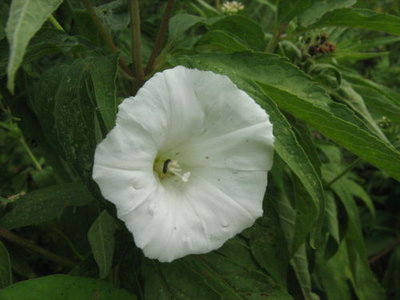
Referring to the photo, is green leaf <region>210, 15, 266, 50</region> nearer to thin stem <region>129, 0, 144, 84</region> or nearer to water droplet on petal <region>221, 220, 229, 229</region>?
thin stem <region>129, 0, 144, 84</region>

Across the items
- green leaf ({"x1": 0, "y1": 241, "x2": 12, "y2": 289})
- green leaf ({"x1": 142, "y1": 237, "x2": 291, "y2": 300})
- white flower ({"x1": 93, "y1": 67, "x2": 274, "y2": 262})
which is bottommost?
green leaf ({"x1": 142, "y1": 237, "x2": 291, "y2": 300})

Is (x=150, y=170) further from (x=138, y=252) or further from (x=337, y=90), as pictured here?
(x=337, y=90)

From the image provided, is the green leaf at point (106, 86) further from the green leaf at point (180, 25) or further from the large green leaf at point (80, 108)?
the green leaf at point (180, 25)

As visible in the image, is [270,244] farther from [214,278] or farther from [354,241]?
[354,241]

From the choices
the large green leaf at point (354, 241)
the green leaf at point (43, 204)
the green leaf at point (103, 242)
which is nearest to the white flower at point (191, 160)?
the green leaf at point (103, 242)

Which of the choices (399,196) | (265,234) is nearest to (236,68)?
(265,234)

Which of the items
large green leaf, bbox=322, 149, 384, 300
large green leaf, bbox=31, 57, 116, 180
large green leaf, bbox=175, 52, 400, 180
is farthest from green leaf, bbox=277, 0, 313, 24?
large green leaf, bbox=322, 149, 384, 300
